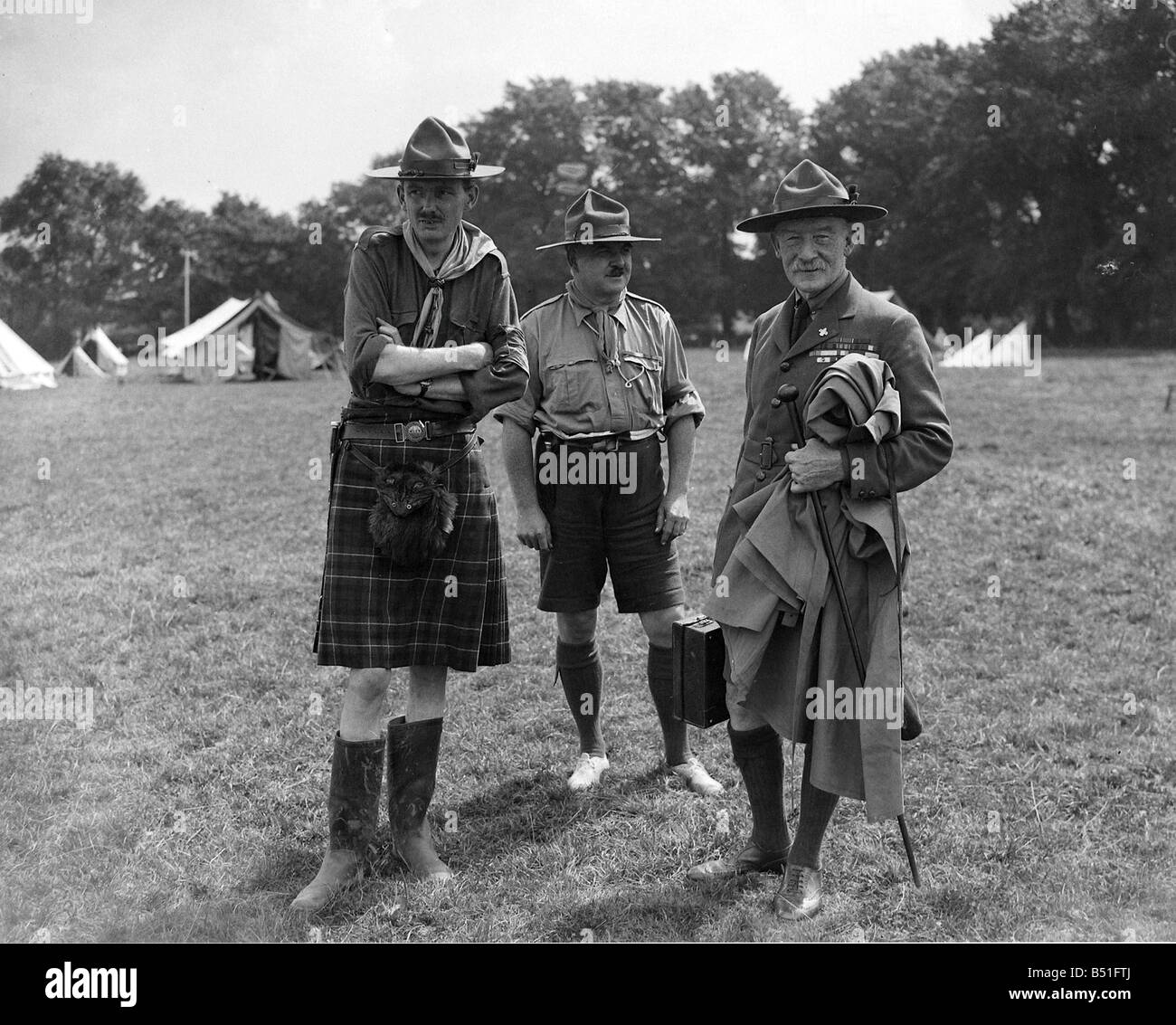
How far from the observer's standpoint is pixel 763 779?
3.78 metres

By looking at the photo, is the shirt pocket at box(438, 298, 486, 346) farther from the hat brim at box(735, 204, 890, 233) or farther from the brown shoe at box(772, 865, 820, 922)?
the brown shoe at box(772, 865, 820, 922)

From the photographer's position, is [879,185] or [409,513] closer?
[409,513]

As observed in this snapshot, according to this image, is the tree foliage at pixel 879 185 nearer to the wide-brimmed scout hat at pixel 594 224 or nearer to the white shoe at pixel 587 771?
Answer: the wide-brimmed scout hat at pixel 594 224

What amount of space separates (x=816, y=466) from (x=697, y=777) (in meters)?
1.75

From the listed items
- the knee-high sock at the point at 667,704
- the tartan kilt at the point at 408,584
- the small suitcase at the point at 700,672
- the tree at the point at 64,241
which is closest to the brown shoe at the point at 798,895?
the small suitcase at the point at 700,672

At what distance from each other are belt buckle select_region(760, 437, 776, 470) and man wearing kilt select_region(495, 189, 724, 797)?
82 centimetres

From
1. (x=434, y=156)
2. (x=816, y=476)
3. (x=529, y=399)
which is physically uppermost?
(x=434, y=156)

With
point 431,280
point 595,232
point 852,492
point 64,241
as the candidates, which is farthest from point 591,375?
point 64,241

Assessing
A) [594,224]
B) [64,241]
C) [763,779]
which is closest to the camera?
[763,779]

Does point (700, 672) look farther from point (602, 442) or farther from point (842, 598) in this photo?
point (602, 442)

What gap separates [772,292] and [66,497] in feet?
26.8

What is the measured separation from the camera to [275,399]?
22625mm

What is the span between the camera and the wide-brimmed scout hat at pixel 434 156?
3.53 metres
